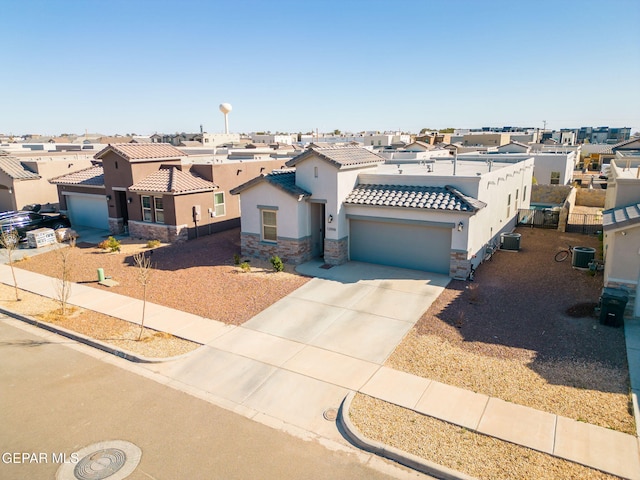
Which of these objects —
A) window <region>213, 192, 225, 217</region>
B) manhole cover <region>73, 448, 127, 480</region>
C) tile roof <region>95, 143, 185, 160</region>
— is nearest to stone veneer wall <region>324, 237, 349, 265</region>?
window <region>213, 192, 225, 217</region>

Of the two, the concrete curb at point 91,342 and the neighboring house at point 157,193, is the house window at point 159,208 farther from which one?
the concrete curb at point 91,342

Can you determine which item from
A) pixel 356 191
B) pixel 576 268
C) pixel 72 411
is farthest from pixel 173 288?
pixel 576 268

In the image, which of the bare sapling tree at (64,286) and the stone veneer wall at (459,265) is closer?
the bare sapling tree at (64,286)

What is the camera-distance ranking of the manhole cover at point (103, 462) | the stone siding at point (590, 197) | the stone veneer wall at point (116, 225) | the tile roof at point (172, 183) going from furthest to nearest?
1. the stone siding at point (590, 197)
2. the stone veneer wall at point (116, 225)
3. the tile roof at point (172, 183)
4. the manhole cover at point (103, 462)

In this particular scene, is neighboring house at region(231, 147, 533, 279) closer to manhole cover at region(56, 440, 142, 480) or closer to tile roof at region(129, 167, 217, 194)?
tile roof at region(129, 167, 217, 194)

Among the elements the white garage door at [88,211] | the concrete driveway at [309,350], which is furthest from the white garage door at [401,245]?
the white garage door at [88,211]

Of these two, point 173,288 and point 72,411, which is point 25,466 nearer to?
point 72,411

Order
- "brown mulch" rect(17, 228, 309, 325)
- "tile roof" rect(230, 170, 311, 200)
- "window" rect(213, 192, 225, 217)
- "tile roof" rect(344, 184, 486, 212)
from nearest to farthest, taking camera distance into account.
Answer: "brown mulch" rect(17, 228, 309, 325), "tile roof" rect(344, 184, 486, 212), "tile roof" rect(230, 170, 311, 200), "window" rect(213, 192, 225, 217)
